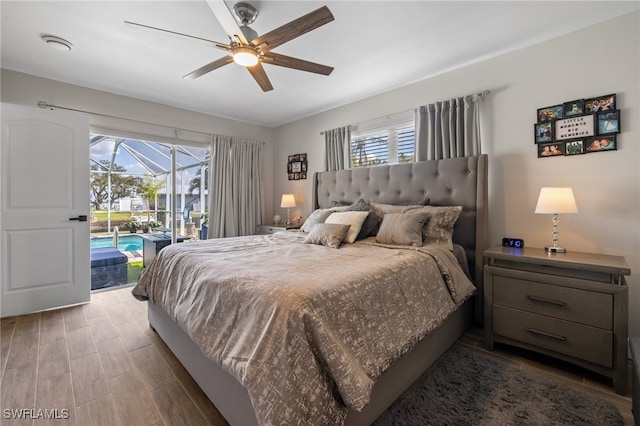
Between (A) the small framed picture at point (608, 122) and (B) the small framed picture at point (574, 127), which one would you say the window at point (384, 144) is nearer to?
(B) the small framed picture at point (574, 127)

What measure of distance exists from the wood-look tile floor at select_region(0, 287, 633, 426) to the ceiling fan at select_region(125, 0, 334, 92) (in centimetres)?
221

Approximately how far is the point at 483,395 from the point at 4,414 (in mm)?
2699

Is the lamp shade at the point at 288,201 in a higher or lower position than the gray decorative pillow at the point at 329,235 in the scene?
higher

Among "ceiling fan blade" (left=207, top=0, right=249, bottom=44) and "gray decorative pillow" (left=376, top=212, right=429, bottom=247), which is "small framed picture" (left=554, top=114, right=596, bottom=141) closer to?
"gray decorative pillow" (left=376, top=212, right=429, bottom=247)

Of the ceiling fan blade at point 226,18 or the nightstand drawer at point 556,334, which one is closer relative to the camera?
the ceiling fan blade at point 226,18

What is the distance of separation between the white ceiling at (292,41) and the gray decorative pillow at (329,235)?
163cm

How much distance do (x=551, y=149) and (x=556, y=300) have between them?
1.28 metres

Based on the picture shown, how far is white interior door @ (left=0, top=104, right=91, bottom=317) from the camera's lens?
2807mm

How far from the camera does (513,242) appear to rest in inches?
95.4

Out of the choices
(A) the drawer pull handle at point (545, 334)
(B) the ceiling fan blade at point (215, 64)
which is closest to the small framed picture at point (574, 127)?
(A) the drawer pull handle at point (545, 334)

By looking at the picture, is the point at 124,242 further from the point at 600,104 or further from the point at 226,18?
the point at 600,104

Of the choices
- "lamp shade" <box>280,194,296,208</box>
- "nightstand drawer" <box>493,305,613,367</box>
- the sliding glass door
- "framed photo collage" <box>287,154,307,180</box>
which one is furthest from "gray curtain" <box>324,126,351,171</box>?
"nightstand drawer" <box>493,305,613,367</box>

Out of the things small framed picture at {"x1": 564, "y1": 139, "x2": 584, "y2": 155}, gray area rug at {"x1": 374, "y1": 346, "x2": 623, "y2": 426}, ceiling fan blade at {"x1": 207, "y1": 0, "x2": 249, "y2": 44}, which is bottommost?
gray area rug at {"x1": 374, "y1": 346, "x2": 623, "y2": 426}

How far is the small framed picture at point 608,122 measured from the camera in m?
2.06
